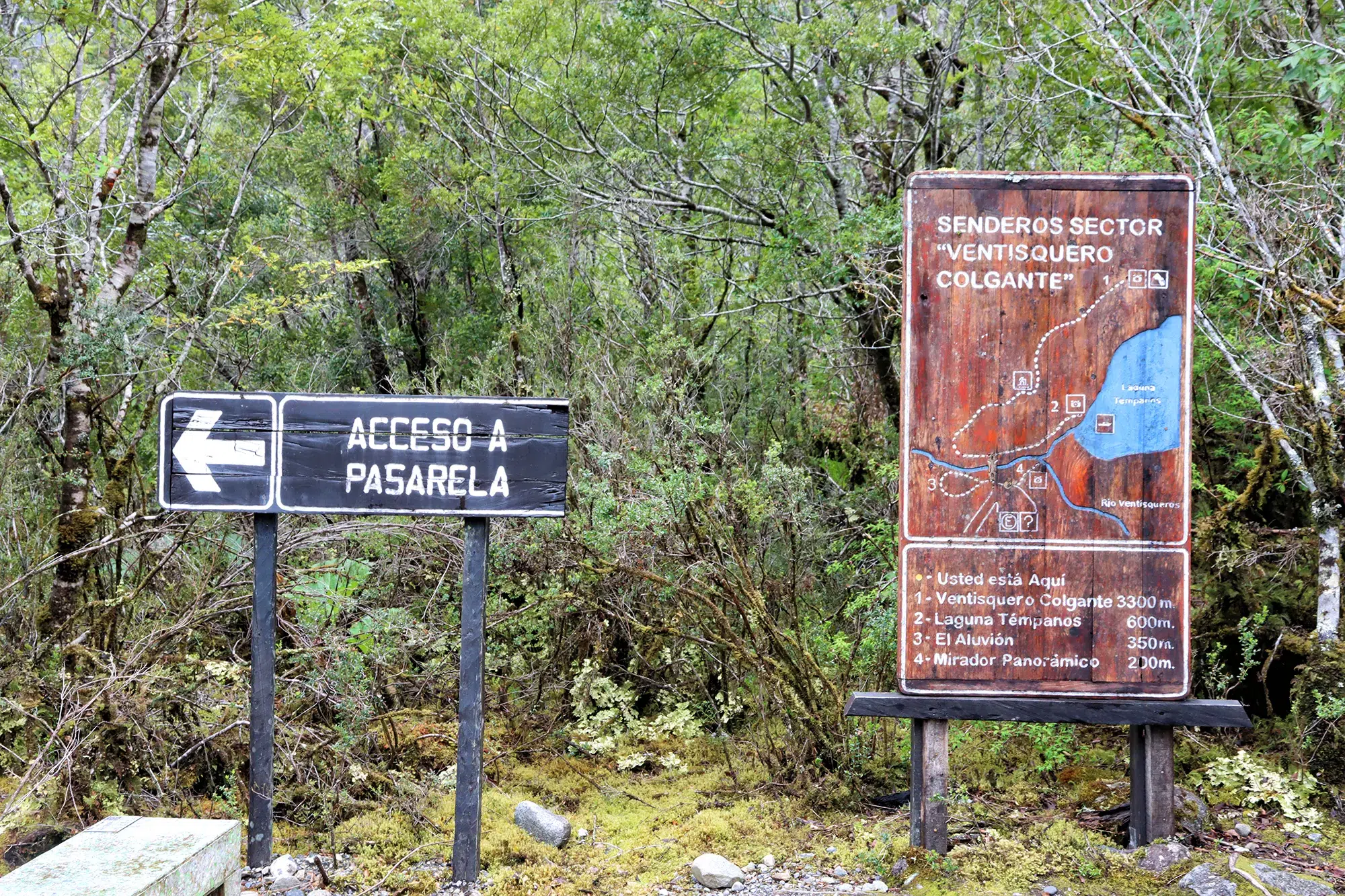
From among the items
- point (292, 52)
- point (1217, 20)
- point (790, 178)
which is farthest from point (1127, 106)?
point (292, 52)

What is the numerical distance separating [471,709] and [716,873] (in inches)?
54.1

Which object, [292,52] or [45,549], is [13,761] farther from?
[292,52]

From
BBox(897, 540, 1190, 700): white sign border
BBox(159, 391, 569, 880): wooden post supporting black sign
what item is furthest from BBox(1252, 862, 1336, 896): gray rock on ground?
Answer: BBox(159, 391, 569, 880): wooden post supporting black sign

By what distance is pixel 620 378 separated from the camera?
25.8 feet

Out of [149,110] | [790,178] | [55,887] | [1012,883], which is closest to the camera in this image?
[55,887]

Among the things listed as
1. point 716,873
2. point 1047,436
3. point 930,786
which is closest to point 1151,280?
point 1047,436

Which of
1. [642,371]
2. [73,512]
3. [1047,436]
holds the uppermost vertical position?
[642,371]

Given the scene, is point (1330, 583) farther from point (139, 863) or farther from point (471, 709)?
point (139, 863)

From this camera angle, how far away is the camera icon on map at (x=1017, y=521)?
173 inches

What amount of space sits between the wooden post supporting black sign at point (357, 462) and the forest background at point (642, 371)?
79 centimetres

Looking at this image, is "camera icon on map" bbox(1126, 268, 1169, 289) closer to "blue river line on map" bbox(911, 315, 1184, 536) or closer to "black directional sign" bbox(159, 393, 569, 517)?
"blue river line on map" bbox(911, 315, 1184, 536)

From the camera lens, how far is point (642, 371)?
8.41 meters

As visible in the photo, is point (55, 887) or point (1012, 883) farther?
point (1012, 883)

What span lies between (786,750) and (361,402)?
3102mm
